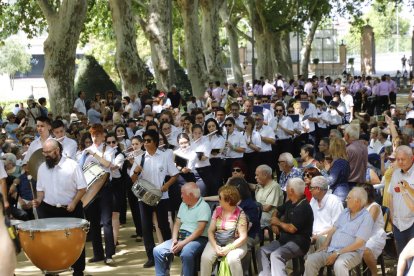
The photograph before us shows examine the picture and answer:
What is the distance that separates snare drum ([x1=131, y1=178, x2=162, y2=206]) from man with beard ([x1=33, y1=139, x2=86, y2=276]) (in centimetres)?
123

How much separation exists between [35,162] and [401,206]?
4682mm

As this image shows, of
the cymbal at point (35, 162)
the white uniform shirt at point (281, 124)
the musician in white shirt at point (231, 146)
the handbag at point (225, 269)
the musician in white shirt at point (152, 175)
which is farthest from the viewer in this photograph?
the white uniform shirt at point (281, 124)

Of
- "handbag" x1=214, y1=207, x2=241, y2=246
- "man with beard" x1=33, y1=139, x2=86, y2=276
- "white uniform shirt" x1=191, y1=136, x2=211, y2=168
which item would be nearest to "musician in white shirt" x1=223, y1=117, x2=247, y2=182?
"white uniform shirt" x1=191, y1=136, x2=211, y2=168

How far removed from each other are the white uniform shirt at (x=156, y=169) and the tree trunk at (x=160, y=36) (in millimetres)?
20537

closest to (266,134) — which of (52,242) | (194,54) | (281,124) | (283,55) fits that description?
(281,124)

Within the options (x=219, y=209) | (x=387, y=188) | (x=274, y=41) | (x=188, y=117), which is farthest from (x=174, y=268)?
(x=274, y=41)

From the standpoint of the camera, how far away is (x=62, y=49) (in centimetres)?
2530

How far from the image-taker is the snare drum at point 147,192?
1180 cm

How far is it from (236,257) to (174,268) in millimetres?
2197

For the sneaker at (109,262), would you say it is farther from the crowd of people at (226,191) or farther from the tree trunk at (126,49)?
the tree trunk at (126,49)

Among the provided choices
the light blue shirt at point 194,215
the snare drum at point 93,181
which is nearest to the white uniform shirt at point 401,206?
the light blue shirt at point 194,215

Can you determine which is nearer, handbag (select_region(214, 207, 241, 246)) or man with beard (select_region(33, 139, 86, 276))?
handbag (select_region(214, 207, 241, 246))

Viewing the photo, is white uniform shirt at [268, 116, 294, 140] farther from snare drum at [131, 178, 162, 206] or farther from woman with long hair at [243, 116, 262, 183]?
snare drum at [131, 178, 162, 206]

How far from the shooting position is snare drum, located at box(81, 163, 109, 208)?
38.2 ft
